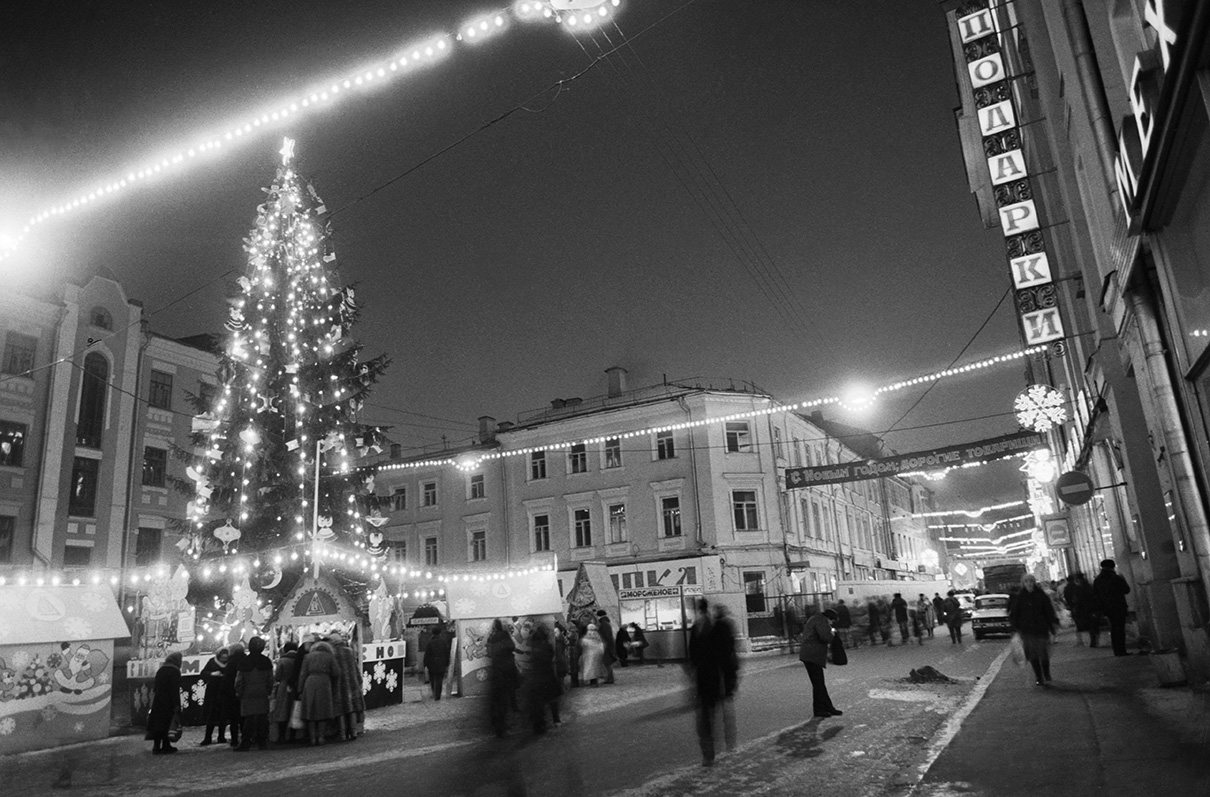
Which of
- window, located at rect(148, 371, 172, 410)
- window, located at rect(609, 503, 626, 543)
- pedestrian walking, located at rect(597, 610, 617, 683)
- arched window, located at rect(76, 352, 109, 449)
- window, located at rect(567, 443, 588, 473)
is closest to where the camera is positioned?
pedestrian walking, located at rect(597, 610, 617, 683)

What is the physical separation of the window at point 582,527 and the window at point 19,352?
23.6 m

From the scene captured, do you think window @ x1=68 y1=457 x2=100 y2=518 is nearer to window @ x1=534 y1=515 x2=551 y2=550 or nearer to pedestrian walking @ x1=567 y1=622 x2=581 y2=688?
pedestrian walking @ x1=567 y1=622 x2=581 y2=688

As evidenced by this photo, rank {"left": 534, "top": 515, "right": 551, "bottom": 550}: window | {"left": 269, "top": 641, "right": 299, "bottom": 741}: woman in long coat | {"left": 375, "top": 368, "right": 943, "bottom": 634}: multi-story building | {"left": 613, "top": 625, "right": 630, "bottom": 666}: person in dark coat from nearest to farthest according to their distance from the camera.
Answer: {"left": 269, "top": 641, "right": 299, "bottom": 741}: woman in long coat → {"left": 613, "top": 625, "right": 630, "bottom": 666}: person in dark coat → {"left": 375, "top": 368, "right": 943, "bottom": 634}: multi-story building → {"left": 534, "top": 515, "right": 551, "bottom": 550}: window

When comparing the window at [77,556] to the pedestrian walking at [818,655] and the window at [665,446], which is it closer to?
the window at [665,446]

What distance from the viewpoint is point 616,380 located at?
4350 centimetres

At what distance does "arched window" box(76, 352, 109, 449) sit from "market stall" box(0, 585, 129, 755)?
15.4 metres

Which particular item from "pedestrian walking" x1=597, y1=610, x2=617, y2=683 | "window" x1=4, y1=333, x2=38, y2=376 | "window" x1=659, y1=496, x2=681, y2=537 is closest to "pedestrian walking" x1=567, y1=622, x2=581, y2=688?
"pedestrian walking" x1=597, y1=610, x2=617, y2=683

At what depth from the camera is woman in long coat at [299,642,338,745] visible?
12.9m

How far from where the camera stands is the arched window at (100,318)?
28750mm

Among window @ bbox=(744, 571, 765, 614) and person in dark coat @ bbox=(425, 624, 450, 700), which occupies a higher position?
window @ bbox=(744, 571, 765, 614)

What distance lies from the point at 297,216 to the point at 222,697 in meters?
11.9

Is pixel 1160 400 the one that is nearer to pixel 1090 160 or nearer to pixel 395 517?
pixel 1090 160

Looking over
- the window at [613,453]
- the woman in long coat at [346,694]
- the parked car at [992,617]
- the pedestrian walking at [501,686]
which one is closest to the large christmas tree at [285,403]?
the woman in long coat at [346,694]

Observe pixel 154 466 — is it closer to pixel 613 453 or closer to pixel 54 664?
pixel 54 664
